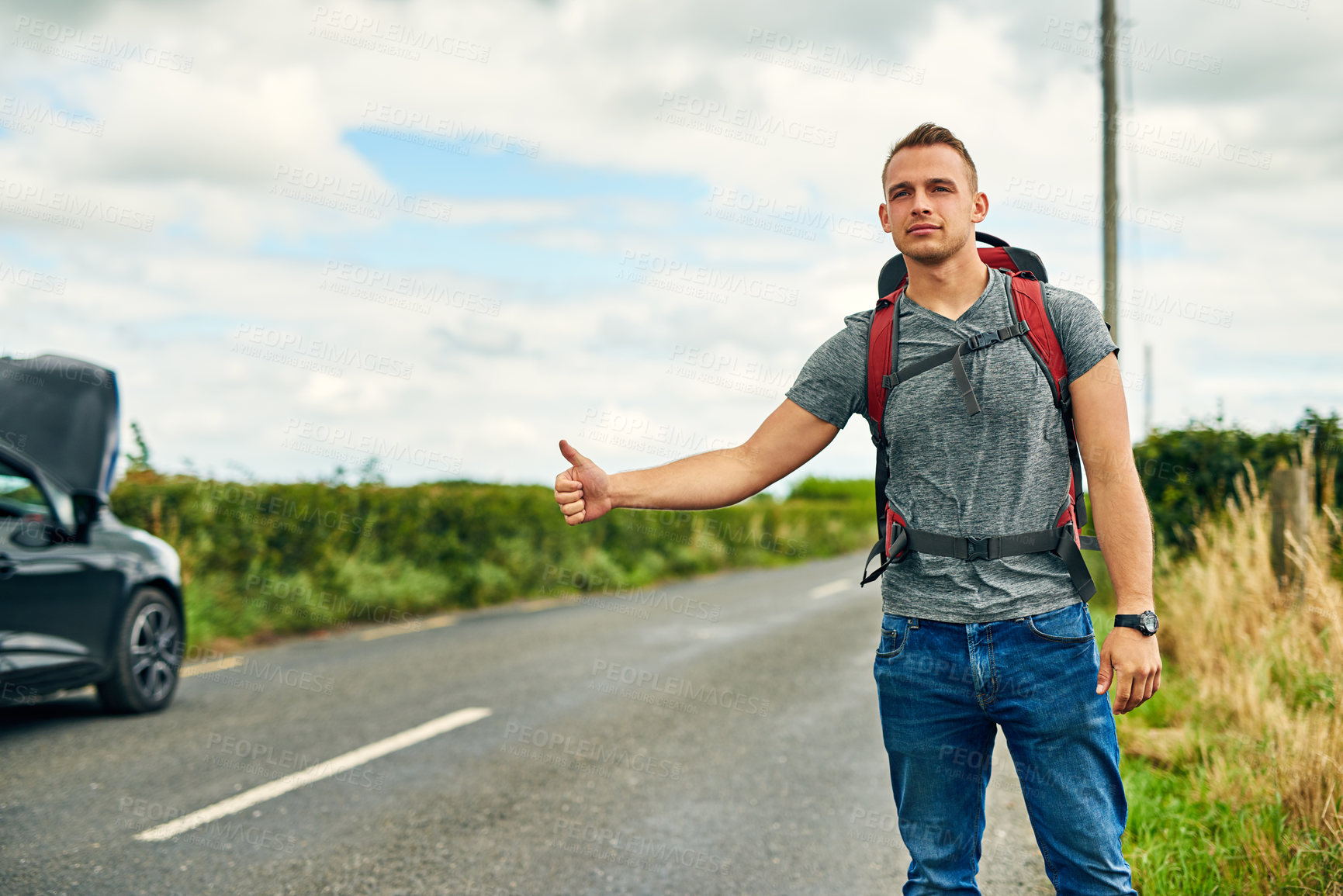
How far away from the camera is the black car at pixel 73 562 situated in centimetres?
619

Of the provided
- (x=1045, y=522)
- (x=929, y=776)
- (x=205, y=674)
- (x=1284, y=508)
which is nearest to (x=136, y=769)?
(x=205, y=674)

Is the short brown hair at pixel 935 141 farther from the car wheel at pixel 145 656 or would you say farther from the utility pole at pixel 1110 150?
the utility pole at pixel 1110 150

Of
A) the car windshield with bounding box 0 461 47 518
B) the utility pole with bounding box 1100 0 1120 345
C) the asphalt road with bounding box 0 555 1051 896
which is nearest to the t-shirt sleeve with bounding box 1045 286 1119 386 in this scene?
the asphalt road with bounding box 0 555 1051 896

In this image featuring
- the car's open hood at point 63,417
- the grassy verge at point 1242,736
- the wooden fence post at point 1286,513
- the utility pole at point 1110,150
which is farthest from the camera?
the utility pole at point 1110,150

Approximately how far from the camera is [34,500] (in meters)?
6.99

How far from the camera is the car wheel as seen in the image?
22.6ft

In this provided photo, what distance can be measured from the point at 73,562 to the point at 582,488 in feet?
17.2

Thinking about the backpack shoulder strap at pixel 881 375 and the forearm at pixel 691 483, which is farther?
the forearm at pixel 691 483

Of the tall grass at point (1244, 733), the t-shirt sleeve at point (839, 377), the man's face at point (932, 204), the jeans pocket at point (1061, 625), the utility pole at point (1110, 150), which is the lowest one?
the tall grass at point (1244, 733)

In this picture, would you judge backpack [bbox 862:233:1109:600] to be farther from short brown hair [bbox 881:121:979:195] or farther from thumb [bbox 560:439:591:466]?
thumb [bbox 560:439:591:466]

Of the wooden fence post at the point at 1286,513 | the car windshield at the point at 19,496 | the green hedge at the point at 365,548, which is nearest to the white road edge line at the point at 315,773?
the car windshield at the point at 19,496

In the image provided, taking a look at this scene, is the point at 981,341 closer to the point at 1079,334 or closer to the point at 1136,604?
the point at 1079,334

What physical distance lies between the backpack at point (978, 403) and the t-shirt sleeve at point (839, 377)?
0.11 feet

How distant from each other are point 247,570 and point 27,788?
6356 millimetres
